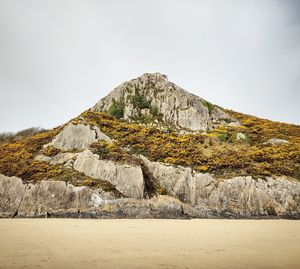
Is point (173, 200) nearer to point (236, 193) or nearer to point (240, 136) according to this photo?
point (236, 193)

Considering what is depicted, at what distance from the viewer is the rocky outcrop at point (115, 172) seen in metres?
19.3

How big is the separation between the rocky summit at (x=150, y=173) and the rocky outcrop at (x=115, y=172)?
7 centimetres

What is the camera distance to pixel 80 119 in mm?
28047

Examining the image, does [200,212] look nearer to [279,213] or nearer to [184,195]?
[184,195]

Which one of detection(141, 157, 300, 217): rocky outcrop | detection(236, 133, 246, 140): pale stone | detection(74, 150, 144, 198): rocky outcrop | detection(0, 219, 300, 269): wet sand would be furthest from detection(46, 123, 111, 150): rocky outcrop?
detection(0, 219, 300, 269): wet sand

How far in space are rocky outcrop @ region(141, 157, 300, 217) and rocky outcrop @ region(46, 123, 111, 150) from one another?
725cm

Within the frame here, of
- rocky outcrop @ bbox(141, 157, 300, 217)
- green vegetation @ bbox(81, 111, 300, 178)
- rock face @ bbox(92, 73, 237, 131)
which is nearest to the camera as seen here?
rocky outcrop @ bbox(141, 157, 300, 217)

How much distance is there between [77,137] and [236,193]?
1461 cm

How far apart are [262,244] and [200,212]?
10427 mm

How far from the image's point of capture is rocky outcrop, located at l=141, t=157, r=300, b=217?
1906 cm

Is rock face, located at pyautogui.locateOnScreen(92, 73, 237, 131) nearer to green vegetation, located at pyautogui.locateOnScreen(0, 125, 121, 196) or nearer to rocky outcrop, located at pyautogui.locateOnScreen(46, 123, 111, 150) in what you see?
rocky outcrop, located at pyautogui.locateOnScreen(46, 123, 111, 150)

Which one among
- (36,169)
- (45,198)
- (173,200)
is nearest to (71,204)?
(45,198)

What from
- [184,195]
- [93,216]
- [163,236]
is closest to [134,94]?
[184,195]

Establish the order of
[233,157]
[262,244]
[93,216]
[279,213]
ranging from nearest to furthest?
[262,244] < [93,216] < [279,213] < [233,157]
